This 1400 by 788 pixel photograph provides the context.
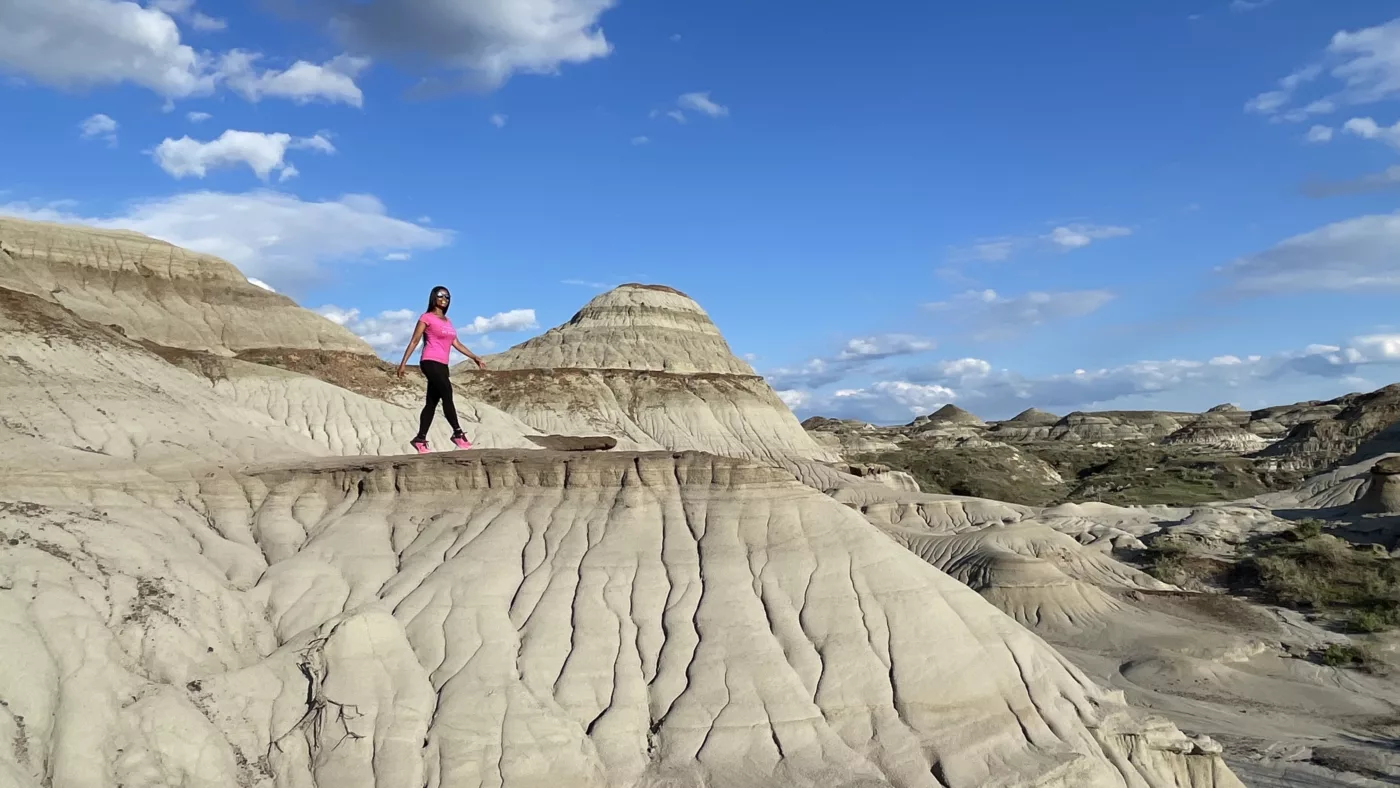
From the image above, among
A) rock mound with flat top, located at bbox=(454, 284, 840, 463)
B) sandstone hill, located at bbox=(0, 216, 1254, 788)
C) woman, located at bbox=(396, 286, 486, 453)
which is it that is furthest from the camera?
rock mound with flat top, located at bbox=(454, 284, 840, 463)

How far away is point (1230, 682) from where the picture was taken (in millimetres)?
25844

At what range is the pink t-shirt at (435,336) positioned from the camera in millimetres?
13742

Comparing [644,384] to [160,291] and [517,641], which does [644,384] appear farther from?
[517,641]

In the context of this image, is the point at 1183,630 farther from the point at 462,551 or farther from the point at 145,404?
the point at 145,404

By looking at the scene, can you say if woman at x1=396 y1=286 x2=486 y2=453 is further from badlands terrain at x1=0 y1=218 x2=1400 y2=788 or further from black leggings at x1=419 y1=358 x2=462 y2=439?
badlands terrain at x1=0 y1=218 x2=1400 y2=788

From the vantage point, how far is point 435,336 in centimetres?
1387

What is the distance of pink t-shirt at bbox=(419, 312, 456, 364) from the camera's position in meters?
13.7

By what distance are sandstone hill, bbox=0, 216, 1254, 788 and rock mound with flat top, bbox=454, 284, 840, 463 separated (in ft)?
134

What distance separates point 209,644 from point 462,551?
437cm

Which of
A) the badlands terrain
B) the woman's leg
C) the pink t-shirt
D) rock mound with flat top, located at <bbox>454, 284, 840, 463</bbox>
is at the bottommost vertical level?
the badlands terrain

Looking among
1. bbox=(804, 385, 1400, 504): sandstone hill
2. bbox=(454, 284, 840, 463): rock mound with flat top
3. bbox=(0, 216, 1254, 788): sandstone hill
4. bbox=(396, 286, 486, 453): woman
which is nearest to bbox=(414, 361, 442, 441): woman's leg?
bbox=(396, 286, 486, 453): woman

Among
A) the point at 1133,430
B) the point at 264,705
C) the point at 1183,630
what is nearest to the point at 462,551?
the point at 264,705

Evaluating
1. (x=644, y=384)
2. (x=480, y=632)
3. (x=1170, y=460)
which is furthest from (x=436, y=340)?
(x=1170, y=460)

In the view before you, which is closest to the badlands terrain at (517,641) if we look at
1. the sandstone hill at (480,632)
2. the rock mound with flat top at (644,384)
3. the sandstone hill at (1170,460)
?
the sandstone hill at (480,632)
